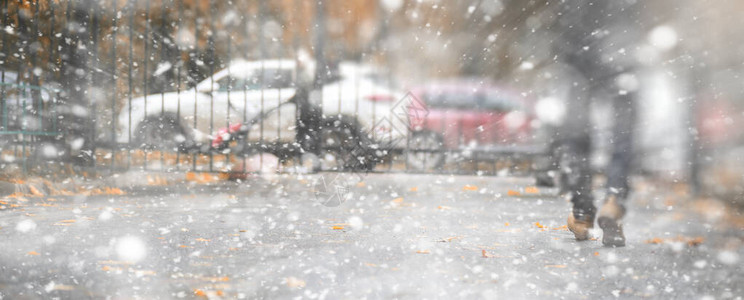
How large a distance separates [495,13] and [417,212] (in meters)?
6.41

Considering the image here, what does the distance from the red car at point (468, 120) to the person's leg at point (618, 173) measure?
4.21 meters

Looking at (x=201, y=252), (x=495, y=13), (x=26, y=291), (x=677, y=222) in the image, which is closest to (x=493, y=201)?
(x=677, y=222)

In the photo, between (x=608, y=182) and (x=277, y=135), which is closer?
(x=608, y=182)

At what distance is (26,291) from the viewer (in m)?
2.24

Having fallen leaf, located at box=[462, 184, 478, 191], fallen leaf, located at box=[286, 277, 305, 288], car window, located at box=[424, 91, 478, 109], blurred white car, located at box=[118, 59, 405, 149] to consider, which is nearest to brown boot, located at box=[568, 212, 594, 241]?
fallen leaf, located at box=[286, 277, 305, 288]

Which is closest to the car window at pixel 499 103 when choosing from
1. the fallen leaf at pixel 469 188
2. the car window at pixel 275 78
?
the fallen leaf at pixel 469 188

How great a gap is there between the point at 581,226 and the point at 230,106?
476cm

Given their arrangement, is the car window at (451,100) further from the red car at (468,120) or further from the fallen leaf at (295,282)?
the fallen leaf at (295,282)

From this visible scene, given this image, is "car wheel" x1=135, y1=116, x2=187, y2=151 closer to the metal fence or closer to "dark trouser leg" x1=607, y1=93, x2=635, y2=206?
the metal fence

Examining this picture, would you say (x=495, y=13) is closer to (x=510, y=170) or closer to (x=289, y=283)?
(x=510, y=170)

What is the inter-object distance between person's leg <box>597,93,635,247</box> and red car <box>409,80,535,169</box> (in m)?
4.21

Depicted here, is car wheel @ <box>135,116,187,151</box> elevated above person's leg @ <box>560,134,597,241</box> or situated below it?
above

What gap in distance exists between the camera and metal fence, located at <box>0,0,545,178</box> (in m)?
6.00

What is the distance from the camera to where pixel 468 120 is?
8.39 m
